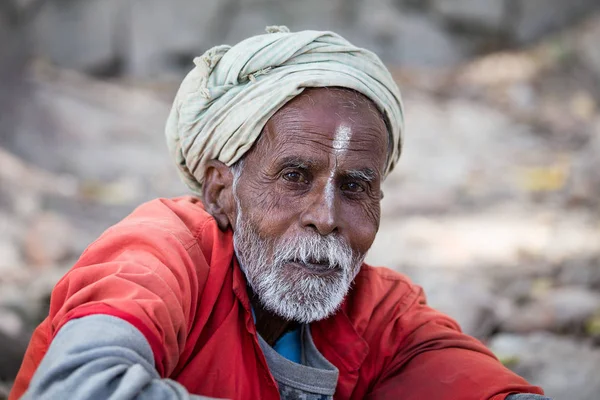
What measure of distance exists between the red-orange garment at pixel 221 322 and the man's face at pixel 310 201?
0.14 metres

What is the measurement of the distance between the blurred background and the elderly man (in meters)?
1.47

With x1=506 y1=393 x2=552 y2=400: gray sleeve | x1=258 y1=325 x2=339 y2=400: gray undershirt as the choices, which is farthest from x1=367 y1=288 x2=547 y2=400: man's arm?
x1=258 y1=325 x2=339 y2=400: gray undershirt

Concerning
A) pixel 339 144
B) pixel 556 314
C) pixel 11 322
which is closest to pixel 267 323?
pixel 339 144

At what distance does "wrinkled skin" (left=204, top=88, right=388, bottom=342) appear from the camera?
2.78 meters

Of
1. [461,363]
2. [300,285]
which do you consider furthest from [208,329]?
[461,363]

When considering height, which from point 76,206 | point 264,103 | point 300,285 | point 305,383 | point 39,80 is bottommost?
point 305,383

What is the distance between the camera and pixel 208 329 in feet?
8.92

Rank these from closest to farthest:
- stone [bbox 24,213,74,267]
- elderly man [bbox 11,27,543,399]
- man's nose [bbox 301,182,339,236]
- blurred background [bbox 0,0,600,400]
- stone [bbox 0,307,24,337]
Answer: elderly man [bbox 11,27,543,399] → man's nose [bbox 301,182,339,236] → stone [bbox 0,307,24,337] → blurred background [bbox 0,0,600,400] → stone [bbox 24,213,74,267]

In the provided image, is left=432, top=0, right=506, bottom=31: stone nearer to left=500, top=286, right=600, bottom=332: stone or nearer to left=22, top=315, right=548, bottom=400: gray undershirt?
left=500, top=286, right=600, bottom=332: stone

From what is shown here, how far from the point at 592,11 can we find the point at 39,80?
357 inches

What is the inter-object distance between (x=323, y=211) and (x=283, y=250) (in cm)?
19

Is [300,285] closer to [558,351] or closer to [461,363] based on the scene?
[461,363]

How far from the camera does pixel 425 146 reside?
424 inches

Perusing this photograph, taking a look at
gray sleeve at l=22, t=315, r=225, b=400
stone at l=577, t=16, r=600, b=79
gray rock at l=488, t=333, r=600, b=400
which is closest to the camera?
Result: gray sleeve at l=22, t=315, r=225, b=400
